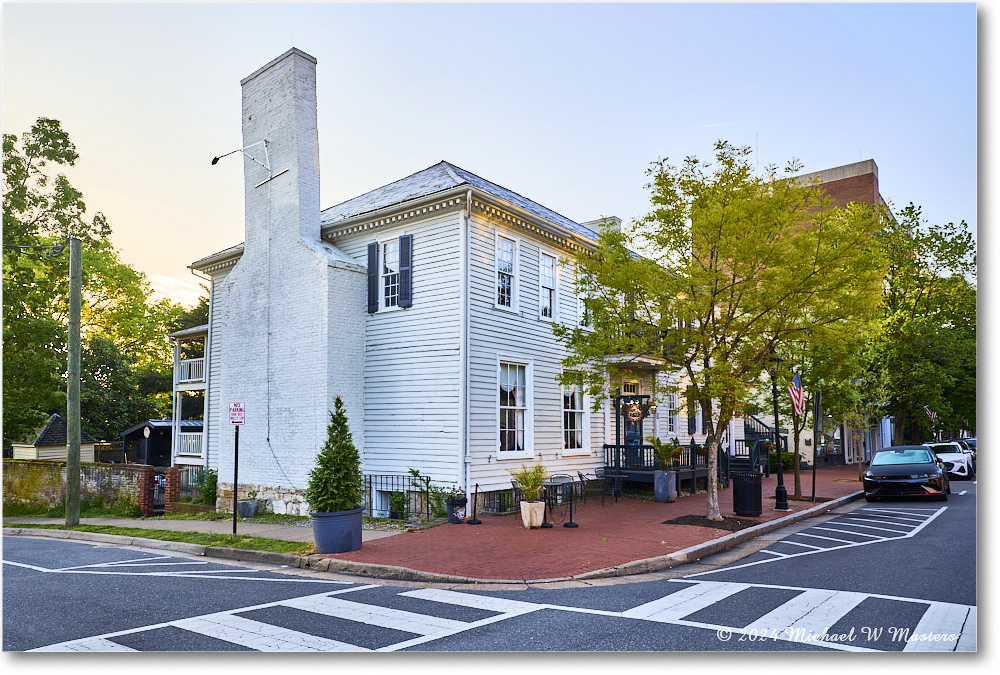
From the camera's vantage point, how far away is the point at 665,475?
17.4 meters

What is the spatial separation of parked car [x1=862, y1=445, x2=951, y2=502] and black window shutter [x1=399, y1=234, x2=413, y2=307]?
12566 mm

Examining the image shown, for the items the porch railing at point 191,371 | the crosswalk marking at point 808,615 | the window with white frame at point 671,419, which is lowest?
the crosswalk marking at point 808,615

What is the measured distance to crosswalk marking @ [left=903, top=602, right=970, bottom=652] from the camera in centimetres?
576

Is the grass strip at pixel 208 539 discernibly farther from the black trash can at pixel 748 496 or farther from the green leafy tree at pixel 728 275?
the black trash can at pixel 748 496

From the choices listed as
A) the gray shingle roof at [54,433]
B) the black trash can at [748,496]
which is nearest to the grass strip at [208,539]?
the black trash can at [748,496]

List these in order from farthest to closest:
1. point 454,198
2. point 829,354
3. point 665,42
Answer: point 829,354
point 454,198
point 665,42

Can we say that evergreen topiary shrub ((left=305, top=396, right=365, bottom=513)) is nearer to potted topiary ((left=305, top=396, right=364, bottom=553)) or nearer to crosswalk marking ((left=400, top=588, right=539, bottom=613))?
potted topiary ((left=305, top=396, right=364, bottom=553))

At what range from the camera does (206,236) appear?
10.7 metres

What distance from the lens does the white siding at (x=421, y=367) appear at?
14.3 m

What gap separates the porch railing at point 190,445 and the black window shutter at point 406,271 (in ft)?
30.3

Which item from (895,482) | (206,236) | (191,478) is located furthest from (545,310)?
(191,478)

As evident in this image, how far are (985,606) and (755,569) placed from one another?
11.0 ft

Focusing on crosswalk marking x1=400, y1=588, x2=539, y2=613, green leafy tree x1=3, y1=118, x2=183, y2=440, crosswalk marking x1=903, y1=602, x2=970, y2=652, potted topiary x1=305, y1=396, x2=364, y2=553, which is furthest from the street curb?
crosswalk marking x1=903, y1=602, x2=970, y2=652

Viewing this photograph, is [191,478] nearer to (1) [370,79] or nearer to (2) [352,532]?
(2) [352,532]
